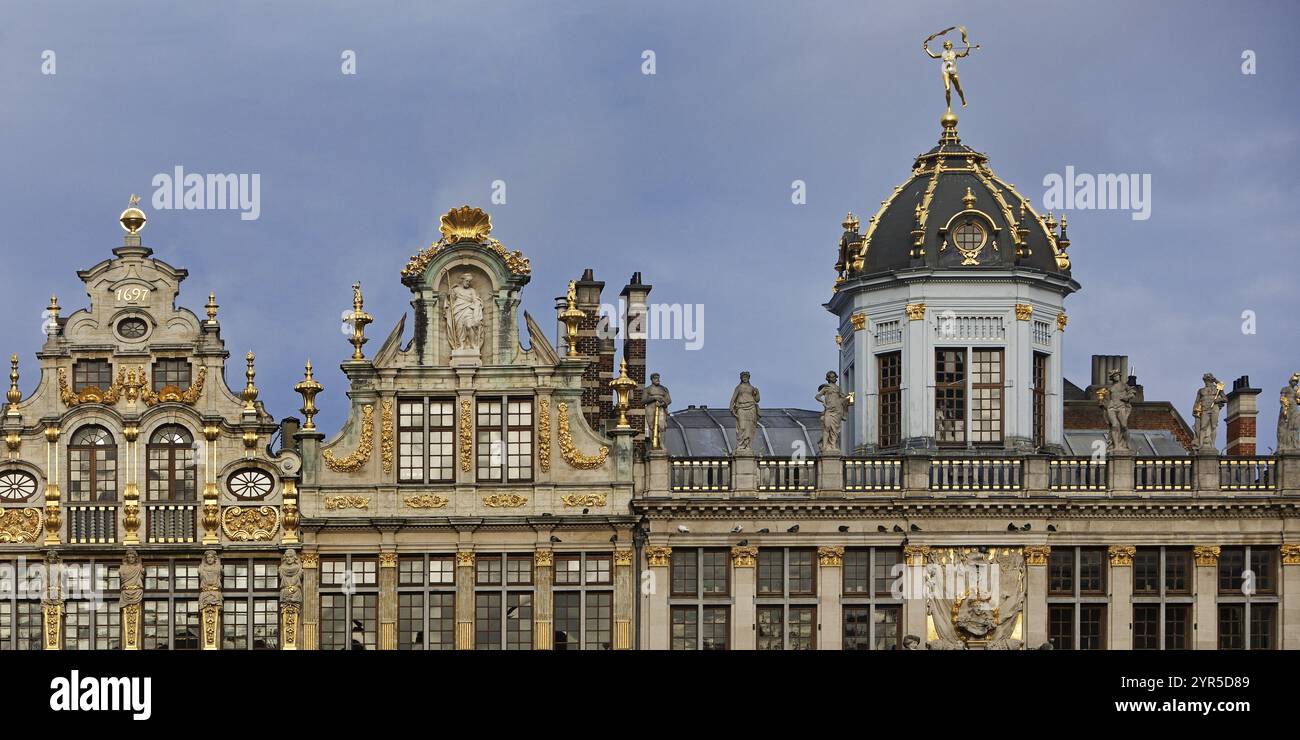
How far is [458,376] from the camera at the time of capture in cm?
8562

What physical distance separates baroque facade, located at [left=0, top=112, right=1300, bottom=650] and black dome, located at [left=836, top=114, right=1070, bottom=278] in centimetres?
502

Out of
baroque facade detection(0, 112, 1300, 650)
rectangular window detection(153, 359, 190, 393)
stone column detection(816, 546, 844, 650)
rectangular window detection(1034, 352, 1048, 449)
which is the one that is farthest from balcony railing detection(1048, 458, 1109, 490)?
rectangular window detection(153, 359, 190, 393)

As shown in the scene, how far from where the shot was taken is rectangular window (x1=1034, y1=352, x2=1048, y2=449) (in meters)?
89.3

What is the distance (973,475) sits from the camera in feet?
283

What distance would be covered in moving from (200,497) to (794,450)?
52.7 ft

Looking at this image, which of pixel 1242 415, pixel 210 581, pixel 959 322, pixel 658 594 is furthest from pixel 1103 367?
pixel 210 581

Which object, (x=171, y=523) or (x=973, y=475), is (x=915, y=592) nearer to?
(x=973, y=475)

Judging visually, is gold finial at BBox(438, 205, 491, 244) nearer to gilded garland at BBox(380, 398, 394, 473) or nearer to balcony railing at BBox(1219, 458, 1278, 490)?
gilded garland at BBox(380, 398, 394, 473)

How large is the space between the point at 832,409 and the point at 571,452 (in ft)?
22.9

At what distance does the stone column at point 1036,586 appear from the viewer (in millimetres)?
85438

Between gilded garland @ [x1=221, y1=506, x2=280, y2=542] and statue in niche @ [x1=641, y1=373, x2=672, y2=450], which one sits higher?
statue in niche @ [x1=641, y1=373, x2=672, y2=450]
